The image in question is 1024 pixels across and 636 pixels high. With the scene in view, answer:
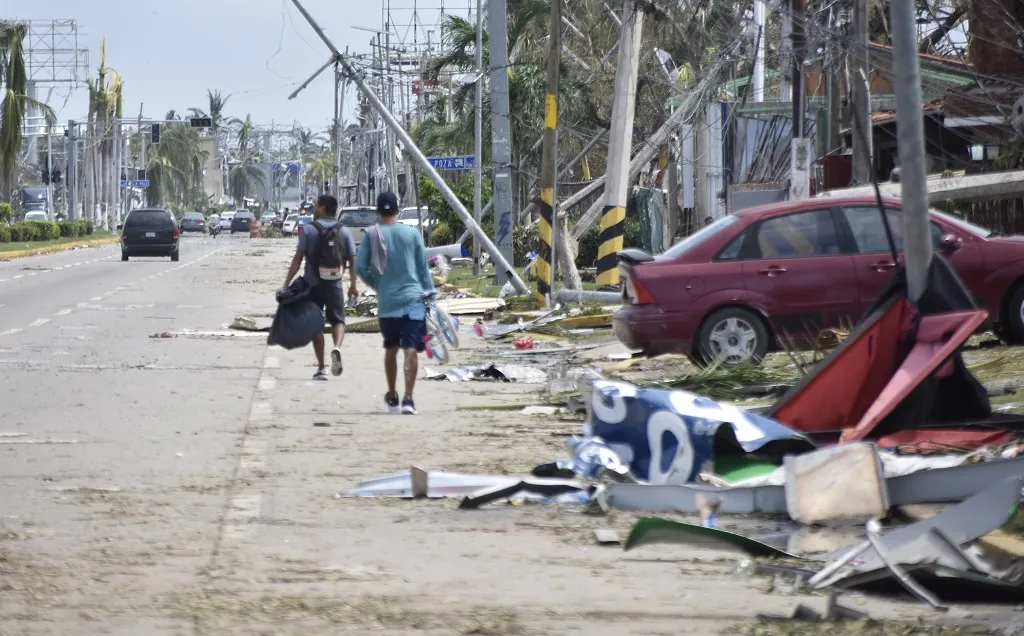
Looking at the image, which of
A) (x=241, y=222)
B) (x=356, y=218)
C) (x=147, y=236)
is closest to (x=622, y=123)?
(x=356, y=218)

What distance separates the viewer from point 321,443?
9.93 metres

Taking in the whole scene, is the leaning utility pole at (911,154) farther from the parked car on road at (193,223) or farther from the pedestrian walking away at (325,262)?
the parked car on road at (193,223)

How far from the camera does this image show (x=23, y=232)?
199ft

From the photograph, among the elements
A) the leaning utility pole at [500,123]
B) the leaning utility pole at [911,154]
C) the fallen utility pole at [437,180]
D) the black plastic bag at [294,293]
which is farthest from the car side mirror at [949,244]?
the leaning utility pole at [500,123]

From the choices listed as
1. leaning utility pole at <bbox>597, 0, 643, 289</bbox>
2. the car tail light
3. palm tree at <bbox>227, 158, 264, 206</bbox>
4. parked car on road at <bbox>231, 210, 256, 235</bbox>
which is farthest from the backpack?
palm tree at <bbox>227, 158, 264, 206</bbox>

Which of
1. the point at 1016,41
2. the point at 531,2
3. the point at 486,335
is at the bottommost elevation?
the point at 486,335

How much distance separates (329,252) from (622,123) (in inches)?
355

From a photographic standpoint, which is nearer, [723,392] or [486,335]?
[723,392]

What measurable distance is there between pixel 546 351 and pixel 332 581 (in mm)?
10711

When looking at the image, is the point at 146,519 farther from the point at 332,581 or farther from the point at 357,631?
the point at 357,631

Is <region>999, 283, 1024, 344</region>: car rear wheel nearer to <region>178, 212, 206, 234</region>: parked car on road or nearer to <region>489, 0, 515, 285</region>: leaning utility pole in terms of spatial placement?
<region>489, 0, 515, 285</region>: leaning utility pole

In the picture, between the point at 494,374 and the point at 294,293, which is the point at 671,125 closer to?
the point at 494,374

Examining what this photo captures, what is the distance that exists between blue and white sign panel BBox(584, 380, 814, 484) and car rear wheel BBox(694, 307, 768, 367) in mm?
5121

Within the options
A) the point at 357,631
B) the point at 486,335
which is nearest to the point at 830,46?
the point at 486,335
